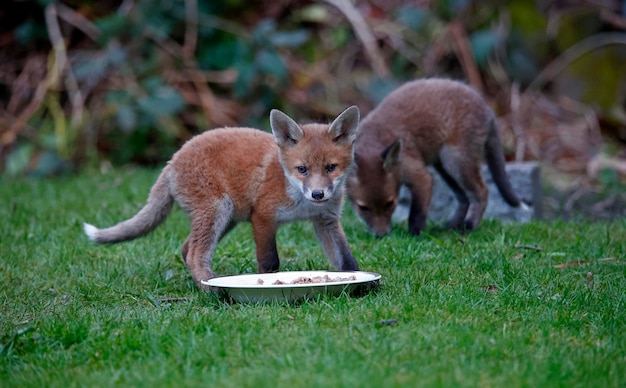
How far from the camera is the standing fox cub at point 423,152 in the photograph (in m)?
7.20

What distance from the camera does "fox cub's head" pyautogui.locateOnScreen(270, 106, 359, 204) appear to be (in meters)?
5.42

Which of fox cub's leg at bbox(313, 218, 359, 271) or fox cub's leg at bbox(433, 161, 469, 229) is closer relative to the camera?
fox cub's leg at bbox(313, 218, 359, 271)

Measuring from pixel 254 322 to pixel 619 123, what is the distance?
30.1 feet

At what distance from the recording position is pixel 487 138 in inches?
307

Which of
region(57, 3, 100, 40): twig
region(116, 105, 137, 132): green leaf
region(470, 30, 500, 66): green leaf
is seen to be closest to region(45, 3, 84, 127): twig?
region(57, 3, 100, 40): twig

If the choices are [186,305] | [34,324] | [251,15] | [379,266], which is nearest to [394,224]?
[379,266]

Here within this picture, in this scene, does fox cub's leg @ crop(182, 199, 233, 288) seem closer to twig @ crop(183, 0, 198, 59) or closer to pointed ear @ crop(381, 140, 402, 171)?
pointed ear @ crop(381, 140, 402, 171)

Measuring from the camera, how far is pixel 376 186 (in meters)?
7.16

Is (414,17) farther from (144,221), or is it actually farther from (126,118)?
(144,221)

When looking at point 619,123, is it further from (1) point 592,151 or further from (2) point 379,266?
(2) point 379,266

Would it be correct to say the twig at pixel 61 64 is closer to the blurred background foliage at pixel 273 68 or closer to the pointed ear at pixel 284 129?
the blurred background foliage at pixel 273 68

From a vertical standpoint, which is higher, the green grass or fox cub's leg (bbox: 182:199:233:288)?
fox cub's leg (bbox: 182:199:233:288)

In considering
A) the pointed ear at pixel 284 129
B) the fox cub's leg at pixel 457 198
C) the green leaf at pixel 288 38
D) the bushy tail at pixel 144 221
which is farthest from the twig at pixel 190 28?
the pointed ear at pixel 284 129

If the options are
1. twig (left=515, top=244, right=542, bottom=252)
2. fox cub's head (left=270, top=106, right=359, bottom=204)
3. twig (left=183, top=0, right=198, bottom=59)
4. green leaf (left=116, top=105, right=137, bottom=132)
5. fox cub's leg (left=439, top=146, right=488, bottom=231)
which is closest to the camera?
fox cub's head (left=270, top=106, right=359, bottom=204)
